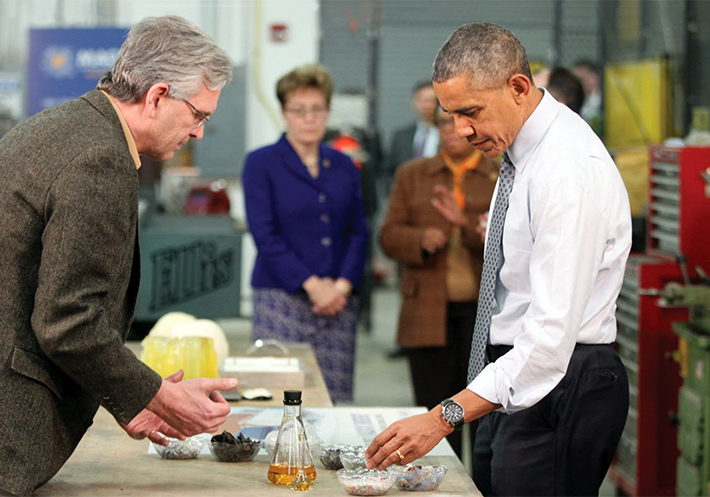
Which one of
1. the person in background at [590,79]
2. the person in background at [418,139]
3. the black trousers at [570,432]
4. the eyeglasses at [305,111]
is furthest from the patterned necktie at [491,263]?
the person in background at [590,79]

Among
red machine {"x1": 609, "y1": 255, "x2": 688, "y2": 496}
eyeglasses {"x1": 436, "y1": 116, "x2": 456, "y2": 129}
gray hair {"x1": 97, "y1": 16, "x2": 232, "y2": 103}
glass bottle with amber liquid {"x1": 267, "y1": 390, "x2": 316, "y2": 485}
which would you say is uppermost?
gray hair {"x1": 97, "y1": 16, "x2": 232, "y2": 103}

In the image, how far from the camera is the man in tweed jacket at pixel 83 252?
167 cm

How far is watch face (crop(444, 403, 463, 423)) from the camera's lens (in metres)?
1.99

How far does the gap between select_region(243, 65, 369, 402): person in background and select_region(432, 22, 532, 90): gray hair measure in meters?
1.84

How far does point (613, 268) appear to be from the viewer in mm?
2096

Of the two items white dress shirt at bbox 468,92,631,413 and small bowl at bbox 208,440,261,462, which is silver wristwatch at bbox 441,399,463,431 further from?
small bowl at bbox 208,440,261,462

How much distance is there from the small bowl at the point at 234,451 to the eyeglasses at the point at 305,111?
1.98 metres

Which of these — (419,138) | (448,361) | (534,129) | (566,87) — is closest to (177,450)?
(534,129)

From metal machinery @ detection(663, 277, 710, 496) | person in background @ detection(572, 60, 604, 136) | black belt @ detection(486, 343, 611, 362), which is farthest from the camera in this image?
person in background @ detection(572, 60, 604, 136)

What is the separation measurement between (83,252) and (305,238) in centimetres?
229

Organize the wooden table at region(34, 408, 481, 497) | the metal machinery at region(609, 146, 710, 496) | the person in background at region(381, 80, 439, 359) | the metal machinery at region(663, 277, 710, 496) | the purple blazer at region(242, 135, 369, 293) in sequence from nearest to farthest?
1. the wooden table at region(34, 408, 481, 497)
2. the metal machinery at region(663, 277, 710, 496)
3. the purple blazer at region(242, 135, 369, 293)
4. the metal machinery at region(609, 146, 710, 496)
5. the person in background at region(381, 80, 439, 359)

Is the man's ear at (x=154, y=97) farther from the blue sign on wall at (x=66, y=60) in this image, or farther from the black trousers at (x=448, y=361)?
the blue sign on wall at (x=66, y=60)

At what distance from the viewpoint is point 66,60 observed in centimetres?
574

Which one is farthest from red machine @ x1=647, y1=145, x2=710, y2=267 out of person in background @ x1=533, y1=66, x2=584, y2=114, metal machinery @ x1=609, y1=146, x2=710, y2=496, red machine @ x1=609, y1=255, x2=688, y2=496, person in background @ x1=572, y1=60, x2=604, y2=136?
person in background @ x1=572, y1=60, x2=604, y2=136
